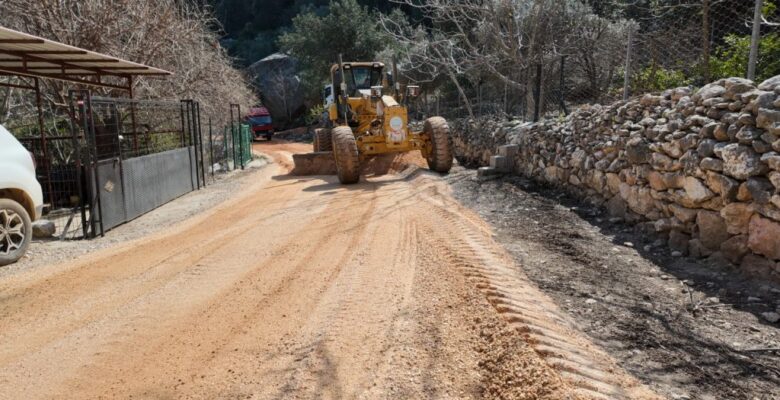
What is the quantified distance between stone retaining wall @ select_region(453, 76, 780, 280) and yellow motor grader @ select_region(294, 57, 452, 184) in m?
4.74

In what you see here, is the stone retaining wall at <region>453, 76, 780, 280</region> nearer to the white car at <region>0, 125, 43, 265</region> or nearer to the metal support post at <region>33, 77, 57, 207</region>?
the white car at <region>0, 125, 43, 265</region>

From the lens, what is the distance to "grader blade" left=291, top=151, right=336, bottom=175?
16.0 meters

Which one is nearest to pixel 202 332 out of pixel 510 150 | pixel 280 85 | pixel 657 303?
pixel 657 303

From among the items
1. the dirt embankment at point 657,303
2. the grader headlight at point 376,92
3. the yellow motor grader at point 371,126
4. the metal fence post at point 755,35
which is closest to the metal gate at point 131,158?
the yellow motor grader at point 371,126

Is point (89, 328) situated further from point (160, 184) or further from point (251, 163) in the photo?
point (251, 163)

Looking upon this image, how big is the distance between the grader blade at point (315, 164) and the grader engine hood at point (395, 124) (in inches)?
Answer: 125

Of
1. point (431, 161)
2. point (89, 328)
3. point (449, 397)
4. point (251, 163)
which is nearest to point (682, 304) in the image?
point (449, 397)

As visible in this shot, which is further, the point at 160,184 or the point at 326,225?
the point at 160,184

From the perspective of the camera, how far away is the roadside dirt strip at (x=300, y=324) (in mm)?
3352

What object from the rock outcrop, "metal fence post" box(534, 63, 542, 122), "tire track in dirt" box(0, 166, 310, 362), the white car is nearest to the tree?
the rock outcrop

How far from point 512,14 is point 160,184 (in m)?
9.26

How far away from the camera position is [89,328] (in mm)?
4414

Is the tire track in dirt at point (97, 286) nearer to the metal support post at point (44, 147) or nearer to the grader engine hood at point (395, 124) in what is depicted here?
the metal support post at point (44, 147)

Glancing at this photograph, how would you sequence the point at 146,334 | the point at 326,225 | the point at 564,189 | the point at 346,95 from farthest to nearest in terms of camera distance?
the point at 346,95 → the point at 564,189 → the point at 326,225 → the point at 146,334
